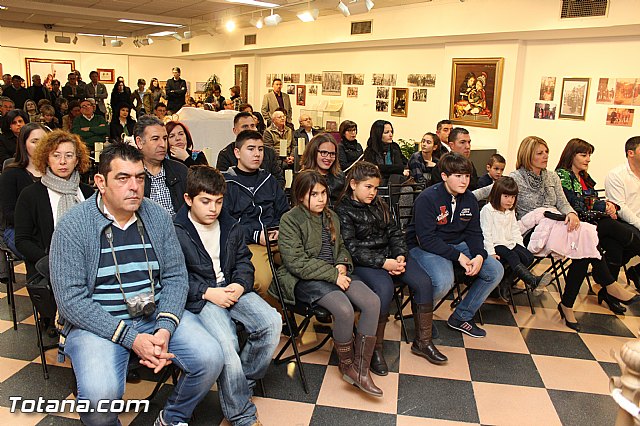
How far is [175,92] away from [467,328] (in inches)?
376

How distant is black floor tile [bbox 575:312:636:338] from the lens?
378 centimetres

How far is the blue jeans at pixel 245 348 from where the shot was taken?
7.73 feet

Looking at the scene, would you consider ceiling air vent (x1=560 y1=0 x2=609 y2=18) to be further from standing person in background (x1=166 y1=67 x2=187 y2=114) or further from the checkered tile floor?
standing person in background (x1=166 y1=67 x2=187 y2=114)

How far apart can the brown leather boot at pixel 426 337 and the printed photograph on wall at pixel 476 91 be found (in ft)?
17.9

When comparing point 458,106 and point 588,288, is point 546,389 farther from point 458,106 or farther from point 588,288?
point 458,106

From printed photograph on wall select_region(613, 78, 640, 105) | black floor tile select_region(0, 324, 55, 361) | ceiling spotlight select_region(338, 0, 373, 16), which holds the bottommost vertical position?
black floor tile select_region(0, 324, 55, 361)

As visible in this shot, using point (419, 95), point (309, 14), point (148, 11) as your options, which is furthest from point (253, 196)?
point (148, 11)

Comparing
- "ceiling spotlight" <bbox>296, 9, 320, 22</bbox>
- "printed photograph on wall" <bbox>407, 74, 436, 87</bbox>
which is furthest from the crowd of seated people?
"printed photograph on wall" <bbox>407, 74, 436, 87</bbox>

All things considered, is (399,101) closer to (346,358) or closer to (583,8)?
(583,8)

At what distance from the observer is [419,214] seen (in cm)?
355

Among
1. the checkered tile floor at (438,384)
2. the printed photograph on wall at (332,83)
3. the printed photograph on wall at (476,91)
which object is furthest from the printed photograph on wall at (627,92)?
the printed photograph on wall at (332,83)

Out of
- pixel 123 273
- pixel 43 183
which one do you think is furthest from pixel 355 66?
pixel 123 273

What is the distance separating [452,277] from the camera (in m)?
3.38

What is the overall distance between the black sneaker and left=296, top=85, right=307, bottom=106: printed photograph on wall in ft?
29.6
